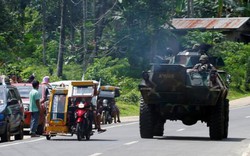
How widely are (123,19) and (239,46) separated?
10946mm

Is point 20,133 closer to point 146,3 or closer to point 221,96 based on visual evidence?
point 221,96

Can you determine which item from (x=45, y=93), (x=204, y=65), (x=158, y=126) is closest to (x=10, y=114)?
(x=45, y=93)

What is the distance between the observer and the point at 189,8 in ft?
250

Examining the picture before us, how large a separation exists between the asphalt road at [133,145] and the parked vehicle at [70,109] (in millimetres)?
308

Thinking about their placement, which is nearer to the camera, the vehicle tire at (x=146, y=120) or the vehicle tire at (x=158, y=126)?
the vehicle tire at (x=146, y=120)

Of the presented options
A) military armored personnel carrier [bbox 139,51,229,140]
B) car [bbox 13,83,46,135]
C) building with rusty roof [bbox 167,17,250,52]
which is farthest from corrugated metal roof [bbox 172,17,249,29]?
military armored personnel carrier [bbox 139,51,229,140]

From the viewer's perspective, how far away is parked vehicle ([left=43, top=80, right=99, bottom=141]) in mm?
22906

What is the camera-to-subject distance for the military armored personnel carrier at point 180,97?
23688 millimetres

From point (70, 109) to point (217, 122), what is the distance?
388 cm

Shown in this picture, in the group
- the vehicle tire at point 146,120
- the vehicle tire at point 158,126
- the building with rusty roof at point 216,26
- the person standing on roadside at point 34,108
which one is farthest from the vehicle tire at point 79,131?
the building with rusty roof at point 216,26

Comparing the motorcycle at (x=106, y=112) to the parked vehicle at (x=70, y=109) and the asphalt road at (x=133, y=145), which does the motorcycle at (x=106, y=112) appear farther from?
the parked vehicle at (x=70, y=109)

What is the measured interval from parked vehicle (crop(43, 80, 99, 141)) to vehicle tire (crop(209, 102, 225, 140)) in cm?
322

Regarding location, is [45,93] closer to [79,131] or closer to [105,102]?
Result: [105,102]

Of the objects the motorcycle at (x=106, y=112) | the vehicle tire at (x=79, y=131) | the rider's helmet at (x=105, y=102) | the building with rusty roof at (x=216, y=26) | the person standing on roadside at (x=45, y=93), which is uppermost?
the building with rusty roof at (x=216, y=26)
